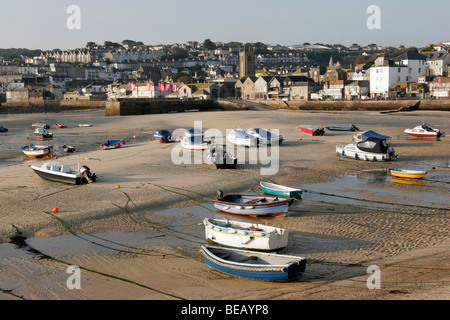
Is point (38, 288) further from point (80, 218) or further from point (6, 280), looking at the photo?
point (80, 218)

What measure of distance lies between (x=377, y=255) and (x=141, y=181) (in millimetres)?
10870

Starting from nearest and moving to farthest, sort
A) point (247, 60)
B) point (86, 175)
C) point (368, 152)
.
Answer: point (86, 175) → point (368, 152) → point (247, 60)

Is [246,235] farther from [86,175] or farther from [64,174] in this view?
[64,174]

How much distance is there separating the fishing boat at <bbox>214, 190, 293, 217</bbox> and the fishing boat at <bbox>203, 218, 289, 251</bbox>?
2.13 metres

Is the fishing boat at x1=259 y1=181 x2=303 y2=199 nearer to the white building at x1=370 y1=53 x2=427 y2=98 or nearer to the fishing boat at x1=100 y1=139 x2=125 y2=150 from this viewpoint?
the fishing boat at x1=100 y1=139 x2=125 y2=150

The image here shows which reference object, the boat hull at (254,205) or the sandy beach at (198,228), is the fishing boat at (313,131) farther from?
the boat hull at (254,205)

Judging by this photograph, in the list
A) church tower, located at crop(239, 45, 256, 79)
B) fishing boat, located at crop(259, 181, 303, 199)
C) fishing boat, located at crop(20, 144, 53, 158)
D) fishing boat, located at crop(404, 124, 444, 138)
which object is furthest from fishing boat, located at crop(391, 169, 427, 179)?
church tower, located at crop(239, 45, 256, 79)

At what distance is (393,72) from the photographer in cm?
7238

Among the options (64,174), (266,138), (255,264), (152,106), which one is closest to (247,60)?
(152,106)

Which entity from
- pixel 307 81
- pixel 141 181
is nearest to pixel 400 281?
pixel 141 181

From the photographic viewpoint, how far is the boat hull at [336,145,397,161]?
2450 cm

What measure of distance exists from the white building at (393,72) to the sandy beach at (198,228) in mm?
47567

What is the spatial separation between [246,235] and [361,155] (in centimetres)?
1454

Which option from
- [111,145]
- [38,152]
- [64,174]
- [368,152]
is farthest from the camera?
[111,145]
